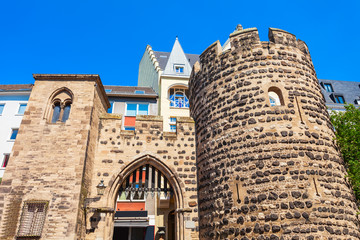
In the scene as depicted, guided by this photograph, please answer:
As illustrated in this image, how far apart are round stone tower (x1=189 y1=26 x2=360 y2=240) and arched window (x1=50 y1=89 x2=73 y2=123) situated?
14.3 ft

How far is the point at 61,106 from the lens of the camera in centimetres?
892

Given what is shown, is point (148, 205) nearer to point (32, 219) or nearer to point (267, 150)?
point (32, 219)

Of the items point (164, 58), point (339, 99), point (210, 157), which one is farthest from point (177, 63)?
point (210, 157)

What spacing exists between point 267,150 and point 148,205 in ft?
40.1

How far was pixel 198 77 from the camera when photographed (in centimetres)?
942

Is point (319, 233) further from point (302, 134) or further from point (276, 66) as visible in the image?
point (276, 66)

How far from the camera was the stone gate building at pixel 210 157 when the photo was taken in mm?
6367

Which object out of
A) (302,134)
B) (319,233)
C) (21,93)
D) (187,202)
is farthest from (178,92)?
(319,233)

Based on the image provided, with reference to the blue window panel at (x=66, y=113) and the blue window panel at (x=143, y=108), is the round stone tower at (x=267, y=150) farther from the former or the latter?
the blue window panel at (x=143, y=108)

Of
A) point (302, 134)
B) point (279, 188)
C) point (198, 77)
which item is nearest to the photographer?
point (279, 188)

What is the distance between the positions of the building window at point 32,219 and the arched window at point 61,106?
8.60ft

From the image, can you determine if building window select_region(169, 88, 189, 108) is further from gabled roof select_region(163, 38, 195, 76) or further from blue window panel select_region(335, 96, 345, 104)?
blue window panel select_region(335, 96, 345, 104)

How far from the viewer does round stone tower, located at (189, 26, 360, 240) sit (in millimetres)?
6141

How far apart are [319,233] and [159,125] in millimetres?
5765
